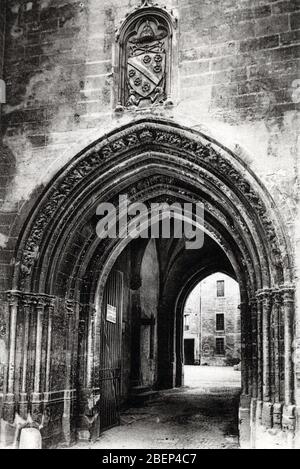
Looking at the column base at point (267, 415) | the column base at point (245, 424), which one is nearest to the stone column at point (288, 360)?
the column base at point (267, 415)

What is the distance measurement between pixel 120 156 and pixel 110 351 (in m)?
3.38

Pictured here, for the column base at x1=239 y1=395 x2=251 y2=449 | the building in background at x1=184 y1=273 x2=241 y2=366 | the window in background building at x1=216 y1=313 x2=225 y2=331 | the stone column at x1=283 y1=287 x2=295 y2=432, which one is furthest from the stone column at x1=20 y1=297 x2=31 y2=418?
the window in background building at x1=216 y1=313 x2=225 y2=331

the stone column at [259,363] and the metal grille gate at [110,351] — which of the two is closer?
the stone column at [259,363]

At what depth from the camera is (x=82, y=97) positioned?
23.1ft

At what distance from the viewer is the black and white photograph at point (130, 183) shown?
20.0ft

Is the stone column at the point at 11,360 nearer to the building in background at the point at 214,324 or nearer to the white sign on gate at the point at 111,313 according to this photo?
the white sign on gate at the point at 111,313

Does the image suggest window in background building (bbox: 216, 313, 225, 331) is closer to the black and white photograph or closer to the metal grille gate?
the metal grille gate

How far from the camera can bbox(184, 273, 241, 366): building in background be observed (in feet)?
106

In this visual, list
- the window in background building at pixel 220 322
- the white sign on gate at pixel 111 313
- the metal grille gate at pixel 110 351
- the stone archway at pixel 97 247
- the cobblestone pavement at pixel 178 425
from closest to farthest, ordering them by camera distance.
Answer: the stone archway at pixel 97 247 → the cobblestone pavement at pixel 178 425 → the metal grille gate at pixel 110 351 → the white sign on gate at pixel 111 313 → the window in background building at pixel 220 322

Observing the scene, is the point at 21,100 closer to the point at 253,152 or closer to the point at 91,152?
the point at 91,152

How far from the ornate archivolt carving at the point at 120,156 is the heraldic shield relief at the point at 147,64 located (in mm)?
470

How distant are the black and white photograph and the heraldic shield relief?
0.02 m

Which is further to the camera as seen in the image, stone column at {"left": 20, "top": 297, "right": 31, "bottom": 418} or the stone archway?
stone column at {"left": 20, "top": 297, "right": 31, "bottom": 418}

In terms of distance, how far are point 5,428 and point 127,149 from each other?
369cm
